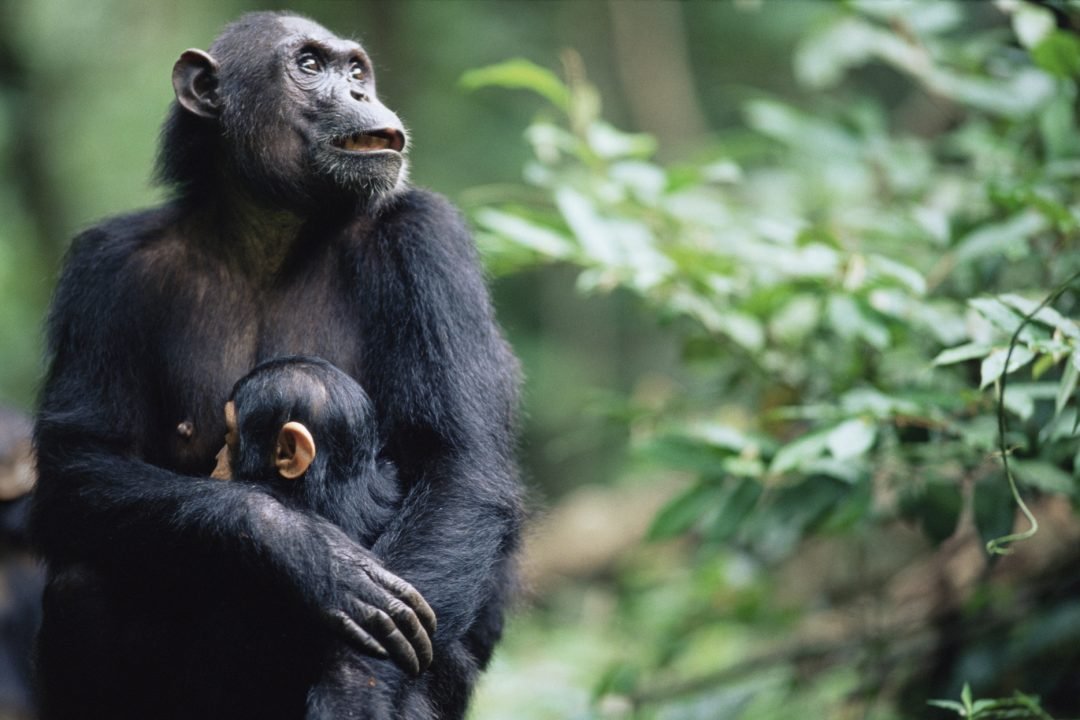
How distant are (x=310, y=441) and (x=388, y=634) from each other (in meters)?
0.60

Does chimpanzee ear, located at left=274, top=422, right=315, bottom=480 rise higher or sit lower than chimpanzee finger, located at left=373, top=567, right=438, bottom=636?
higher

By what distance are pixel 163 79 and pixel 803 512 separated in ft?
34.2

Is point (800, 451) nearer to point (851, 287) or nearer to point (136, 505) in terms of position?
point (851, 287)

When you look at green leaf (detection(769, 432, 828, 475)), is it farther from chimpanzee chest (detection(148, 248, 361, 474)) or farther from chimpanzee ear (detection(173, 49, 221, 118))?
chimpanzee ear (detection(173, 49, 221, 118))

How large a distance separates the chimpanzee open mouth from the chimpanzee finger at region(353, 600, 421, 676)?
1.49m

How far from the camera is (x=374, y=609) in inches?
128

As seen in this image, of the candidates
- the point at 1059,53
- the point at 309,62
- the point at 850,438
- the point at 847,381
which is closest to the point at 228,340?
the point at 309,62

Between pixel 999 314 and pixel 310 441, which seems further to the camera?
pixel 310 441

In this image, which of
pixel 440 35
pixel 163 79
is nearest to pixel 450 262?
pixel 440 35

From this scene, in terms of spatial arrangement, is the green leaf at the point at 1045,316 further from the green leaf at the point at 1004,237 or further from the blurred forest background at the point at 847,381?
the green leaf at the point at 1004,237

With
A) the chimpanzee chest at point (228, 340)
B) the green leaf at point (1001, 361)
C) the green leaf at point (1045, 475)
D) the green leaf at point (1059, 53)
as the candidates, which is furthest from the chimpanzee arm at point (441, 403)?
the green leaf at point (1059, 53)

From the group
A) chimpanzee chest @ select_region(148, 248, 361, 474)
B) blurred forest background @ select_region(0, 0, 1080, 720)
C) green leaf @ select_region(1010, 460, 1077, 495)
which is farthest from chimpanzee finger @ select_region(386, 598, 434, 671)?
green leaf @ select_region(1010, 460, 1077, 495)

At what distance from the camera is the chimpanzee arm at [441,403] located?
357cm

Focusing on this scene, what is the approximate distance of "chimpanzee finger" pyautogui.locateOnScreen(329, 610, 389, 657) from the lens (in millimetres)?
3234
